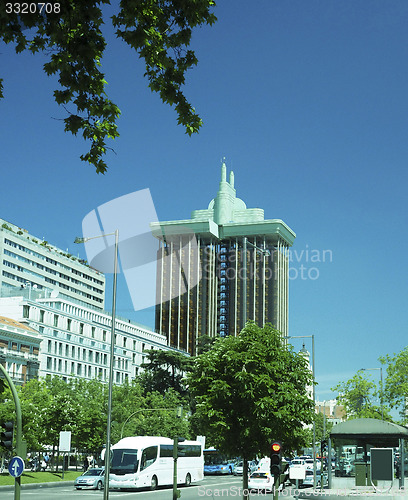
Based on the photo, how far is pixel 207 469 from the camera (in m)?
79.5

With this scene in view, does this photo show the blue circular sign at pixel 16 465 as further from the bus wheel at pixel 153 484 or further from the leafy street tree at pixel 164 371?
the leafy street tree at pixel 164 371

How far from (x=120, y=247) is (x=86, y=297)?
140039 millimetres

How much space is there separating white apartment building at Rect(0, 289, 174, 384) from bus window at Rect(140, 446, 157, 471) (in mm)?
49944

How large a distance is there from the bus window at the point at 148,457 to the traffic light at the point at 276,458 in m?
29.3

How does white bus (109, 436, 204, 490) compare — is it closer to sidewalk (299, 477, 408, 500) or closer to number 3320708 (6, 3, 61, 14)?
sidewalk (299, 477, 408, 500)

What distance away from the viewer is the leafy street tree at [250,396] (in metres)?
27.7

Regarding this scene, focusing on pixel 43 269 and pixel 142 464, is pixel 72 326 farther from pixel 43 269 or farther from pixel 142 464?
pixel 142 464

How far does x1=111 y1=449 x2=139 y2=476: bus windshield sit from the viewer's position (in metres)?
49.0

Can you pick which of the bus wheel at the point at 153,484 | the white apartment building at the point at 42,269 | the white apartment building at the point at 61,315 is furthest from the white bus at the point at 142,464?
the white apartment building at the point at 42,269

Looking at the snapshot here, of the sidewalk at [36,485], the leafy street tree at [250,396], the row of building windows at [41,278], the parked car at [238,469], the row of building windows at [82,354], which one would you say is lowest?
the parked car at [238,469]

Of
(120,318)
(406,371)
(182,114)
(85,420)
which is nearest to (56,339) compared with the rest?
(120,318)

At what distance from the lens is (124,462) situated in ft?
161

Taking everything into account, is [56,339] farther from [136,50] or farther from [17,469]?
[136,50]

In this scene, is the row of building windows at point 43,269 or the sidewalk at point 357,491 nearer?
the sidewalk at point 357,491
